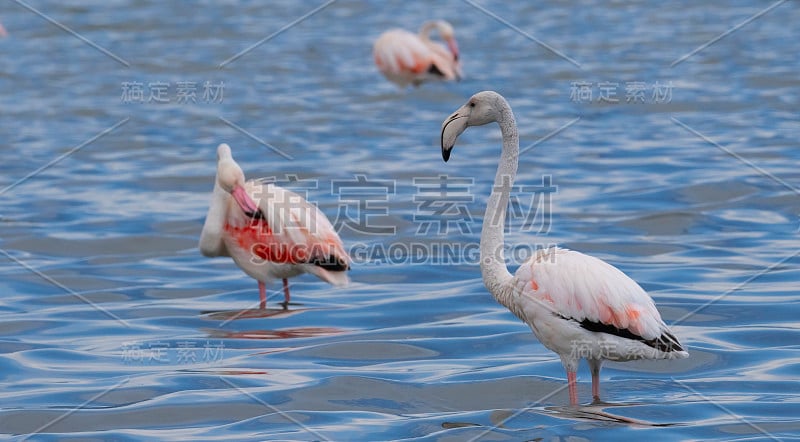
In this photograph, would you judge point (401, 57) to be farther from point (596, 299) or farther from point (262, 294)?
point (596, 299)

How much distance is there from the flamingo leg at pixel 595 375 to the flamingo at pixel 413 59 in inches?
448

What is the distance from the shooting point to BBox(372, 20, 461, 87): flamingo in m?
16.9

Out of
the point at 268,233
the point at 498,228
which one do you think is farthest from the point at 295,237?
the point at 498,228

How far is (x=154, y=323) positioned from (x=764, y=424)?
3797 millimetres

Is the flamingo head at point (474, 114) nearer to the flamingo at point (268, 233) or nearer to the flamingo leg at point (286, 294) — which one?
the flamingo at point (268, 233)

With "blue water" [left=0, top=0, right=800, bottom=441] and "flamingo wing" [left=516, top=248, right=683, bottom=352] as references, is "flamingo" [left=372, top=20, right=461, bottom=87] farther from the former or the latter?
"flamingo wing" [left=516, top=248, right=683, bottom=352]

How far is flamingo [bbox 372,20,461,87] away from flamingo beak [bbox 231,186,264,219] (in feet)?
30.7

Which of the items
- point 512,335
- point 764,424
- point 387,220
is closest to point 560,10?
point 387,220

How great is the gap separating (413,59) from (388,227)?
22.8ft

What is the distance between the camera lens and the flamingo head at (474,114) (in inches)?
217

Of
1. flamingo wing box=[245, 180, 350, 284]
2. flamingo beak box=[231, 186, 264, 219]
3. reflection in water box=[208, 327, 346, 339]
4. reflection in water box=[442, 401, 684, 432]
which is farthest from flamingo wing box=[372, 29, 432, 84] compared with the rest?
reflection in water box=[442, 401, 684, 432]

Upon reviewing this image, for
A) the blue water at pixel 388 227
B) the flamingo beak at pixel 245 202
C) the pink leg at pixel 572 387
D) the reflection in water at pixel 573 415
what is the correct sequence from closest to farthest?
the reflection in water at pixel 573 415 < the pink leg at pixel 572 387 < the blue water at pixel 388 227 < the flamingo beak at pixel 245 202

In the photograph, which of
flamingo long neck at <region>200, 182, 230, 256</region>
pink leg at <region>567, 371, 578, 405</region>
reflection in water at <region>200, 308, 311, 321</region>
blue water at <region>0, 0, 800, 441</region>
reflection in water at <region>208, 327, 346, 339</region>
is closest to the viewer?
pink leg at <region>567, 371, 578, 405</region>

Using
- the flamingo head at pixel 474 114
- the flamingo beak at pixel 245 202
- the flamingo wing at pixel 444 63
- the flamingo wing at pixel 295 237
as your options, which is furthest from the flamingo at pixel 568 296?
the flamingo wing at pixel 444 63
